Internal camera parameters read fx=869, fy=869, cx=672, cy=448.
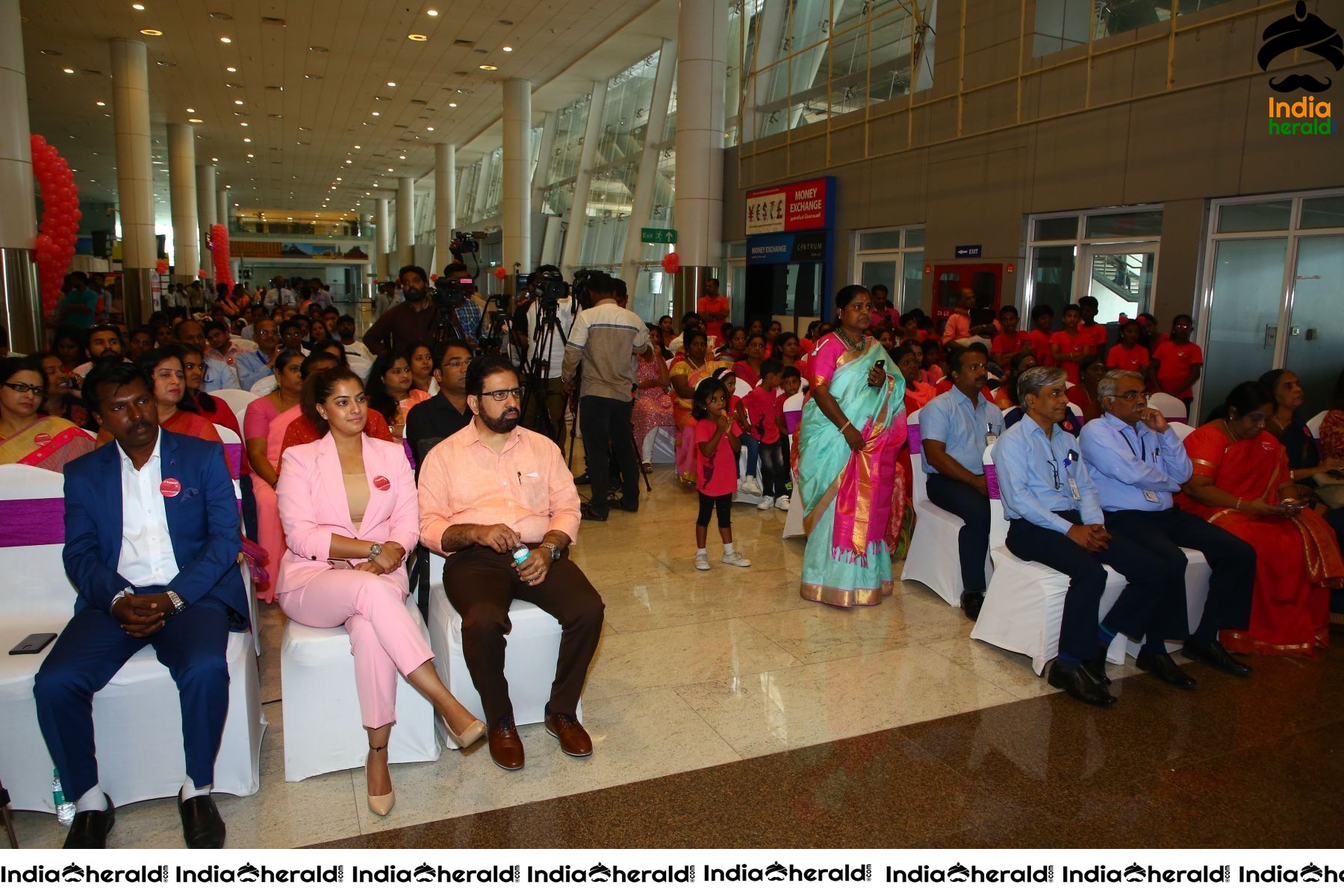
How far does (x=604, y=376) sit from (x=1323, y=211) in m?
5.97

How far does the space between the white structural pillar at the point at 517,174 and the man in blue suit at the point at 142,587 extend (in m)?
18.0

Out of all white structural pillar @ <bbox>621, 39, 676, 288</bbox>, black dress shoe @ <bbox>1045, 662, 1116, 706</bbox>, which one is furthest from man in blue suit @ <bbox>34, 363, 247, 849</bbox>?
white structural pillar @ <bbox>621, 39, 676, 288</bbox>

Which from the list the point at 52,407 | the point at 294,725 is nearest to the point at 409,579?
the point at 294,725

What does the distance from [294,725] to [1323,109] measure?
813 centimetres

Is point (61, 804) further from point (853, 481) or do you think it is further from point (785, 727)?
point (853, 481)

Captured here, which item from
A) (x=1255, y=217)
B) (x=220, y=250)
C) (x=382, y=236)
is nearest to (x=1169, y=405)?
(x=1255, y=217)

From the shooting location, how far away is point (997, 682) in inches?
135

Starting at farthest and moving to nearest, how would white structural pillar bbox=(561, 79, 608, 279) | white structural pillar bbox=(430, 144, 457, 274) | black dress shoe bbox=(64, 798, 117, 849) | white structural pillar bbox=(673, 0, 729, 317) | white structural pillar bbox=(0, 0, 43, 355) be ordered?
white structural pillar bbox=(430, 144, 457, 274), white structural pillar bbox=(561, 79, 608, 279), white structural pillar bbox=(673, 0, 729, 317), white structural pillar bbox=(0, 0, 43, 355), black dress shoe bbox=(64, 798, 117, 849)

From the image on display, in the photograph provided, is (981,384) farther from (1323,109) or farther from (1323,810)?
(1323,109)

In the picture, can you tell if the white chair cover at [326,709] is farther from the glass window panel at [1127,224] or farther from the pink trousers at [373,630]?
the glass window panel at [1127,224]

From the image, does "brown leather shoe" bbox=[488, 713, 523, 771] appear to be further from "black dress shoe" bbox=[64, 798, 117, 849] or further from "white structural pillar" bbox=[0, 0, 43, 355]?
"white structural pillar" bbox=[0, 0, 43, 355]

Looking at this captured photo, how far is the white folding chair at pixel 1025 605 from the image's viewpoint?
3.46 meters

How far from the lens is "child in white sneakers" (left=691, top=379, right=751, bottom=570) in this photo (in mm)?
4730

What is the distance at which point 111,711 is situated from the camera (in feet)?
8.05
